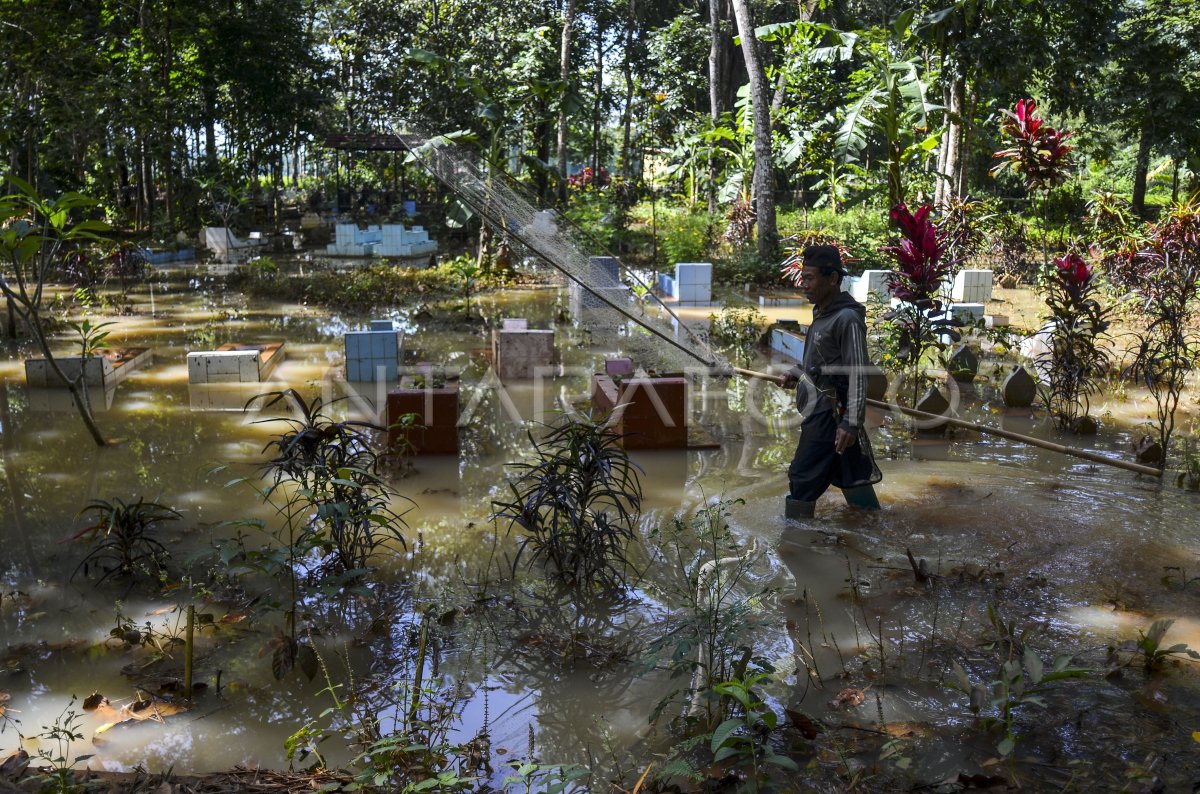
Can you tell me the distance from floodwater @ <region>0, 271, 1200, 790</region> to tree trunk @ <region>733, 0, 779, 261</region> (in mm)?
9293

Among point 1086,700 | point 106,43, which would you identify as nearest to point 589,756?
point 1086,700

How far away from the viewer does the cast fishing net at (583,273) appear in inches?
337

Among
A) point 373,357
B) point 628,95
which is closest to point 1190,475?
point 373,357

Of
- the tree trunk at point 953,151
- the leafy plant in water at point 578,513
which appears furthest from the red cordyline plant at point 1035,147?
the leafy plant in water at point 578,513

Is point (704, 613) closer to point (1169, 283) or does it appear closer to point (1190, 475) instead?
point (1190, 475)

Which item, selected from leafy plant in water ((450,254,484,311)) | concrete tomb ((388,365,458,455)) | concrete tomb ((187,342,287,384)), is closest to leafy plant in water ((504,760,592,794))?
concrete tomb ((388,365,458,455))

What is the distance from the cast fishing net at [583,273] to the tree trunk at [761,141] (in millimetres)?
4251

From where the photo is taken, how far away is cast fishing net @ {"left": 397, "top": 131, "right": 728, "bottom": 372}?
855 cm

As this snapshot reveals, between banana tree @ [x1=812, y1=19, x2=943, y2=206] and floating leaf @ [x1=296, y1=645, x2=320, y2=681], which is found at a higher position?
banana tree @ [x1=812, y1=19, x2=943, y2=206]

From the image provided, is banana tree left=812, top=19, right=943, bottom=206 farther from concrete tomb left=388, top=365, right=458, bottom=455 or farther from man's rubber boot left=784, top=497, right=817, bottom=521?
man's rubber boot left=784, top=497, right=817, bottom=521

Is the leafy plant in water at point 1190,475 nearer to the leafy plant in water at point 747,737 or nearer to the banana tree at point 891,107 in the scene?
the leafy plant in water at point 747,737

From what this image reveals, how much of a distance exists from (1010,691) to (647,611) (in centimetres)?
167

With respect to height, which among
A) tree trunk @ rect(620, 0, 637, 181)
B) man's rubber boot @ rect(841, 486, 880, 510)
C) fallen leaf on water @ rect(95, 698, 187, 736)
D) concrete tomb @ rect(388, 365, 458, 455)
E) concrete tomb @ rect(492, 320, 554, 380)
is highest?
tree trunk @ rect(620, 0, 637, 181)

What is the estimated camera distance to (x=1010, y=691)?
3.45m
